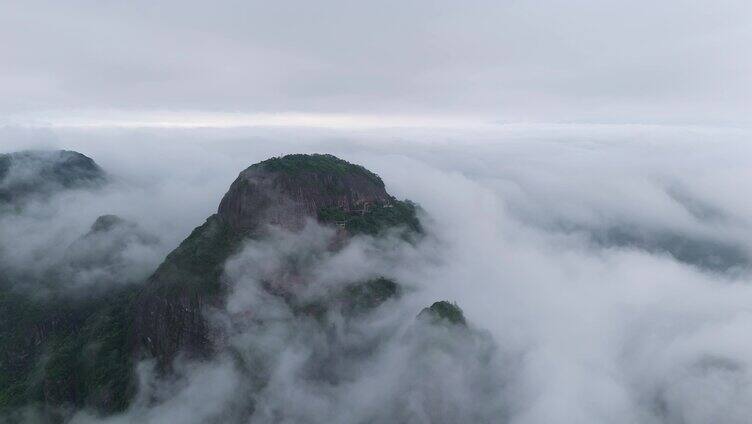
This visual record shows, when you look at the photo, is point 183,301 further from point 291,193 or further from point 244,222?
point 291,193

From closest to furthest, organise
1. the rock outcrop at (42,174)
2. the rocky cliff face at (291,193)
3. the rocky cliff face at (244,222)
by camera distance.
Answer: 1. the rocky cliff face at (244,222)
2. the rocky cliff face at (291,193)
3. the rock outcrop at (42,174)

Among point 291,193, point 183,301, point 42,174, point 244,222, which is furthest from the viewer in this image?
point 42,174

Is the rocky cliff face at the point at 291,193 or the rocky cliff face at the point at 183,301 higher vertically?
the rocky cliff face at the point at 291,193

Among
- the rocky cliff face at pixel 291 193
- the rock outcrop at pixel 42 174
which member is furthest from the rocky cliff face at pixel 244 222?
the rock outcrop at pixel 42 174

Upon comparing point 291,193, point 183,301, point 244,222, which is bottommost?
point 183,301

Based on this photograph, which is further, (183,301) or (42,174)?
(42,174)

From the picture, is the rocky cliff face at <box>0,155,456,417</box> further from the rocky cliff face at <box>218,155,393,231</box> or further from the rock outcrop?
the rock outcrop

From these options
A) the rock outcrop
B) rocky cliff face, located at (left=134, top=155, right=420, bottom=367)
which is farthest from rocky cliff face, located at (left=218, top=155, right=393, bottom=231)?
the rock outcrop

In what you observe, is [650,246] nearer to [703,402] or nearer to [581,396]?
[703,402]

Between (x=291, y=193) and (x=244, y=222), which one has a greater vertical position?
(x=291, y=193)

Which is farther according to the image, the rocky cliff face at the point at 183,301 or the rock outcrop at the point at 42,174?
the rock outcrop at the point at 42,174

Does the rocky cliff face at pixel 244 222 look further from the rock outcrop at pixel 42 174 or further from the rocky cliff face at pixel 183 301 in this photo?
the rock outcrop at pixel 42 174

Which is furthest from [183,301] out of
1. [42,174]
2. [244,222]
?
[42,174]
